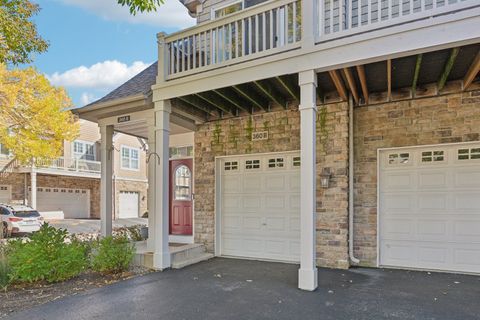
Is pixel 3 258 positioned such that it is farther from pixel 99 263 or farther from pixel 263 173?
pixel 263 173

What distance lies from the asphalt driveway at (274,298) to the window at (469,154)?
1865mm

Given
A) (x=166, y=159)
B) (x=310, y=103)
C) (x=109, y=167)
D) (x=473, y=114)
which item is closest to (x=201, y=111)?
(x=166, y=159)

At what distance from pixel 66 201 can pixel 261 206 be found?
16616mm

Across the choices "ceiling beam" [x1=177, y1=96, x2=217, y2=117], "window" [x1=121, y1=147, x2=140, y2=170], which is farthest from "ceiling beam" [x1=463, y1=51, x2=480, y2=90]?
"window" [x1=121, y1=147, x2=140, y2=170]

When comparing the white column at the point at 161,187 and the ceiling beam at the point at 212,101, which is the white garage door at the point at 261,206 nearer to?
the ceiling beam at the point at 212,101

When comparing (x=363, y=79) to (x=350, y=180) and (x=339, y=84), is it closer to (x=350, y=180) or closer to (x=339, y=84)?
(x=339, y=84)

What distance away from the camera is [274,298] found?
4223 mm

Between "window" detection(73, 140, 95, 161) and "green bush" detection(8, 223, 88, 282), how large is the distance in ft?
52.1

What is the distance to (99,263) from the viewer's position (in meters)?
5.48

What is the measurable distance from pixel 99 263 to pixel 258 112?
4007 millimetres

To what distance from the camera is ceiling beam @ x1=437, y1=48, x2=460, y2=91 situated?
4.19 m

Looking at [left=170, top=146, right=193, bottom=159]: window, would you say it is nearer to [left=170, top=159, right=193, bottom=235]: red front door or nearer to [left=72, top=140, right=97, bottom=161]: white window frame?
[left=170, top=159, right=193, bottom=235]: red front door

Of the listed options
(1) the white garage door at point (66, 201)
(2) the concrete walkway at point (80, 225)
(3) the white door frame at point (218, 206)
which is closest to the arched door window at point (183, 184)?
(3) the white door frame at point (218, 206)

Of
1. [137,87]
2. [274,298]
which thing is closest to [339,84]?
[274,298]
